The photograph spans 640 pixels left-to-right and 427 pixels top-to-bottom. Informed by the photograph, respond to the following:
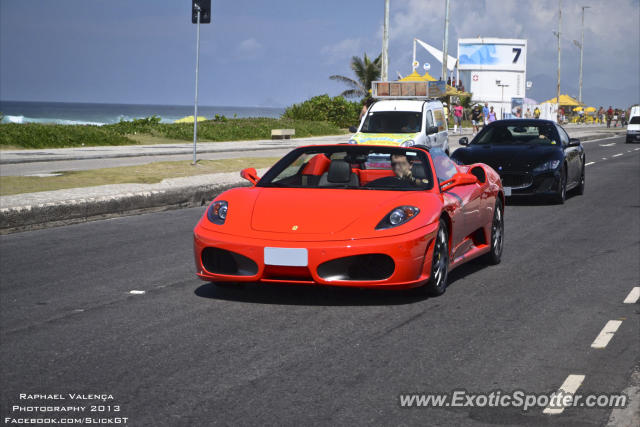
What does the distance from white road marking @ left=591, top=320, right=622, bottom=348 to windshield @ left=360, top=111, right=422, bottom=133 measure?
14703 mm

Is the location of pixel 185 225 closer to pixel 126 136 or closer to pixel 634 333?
pixel 634 333

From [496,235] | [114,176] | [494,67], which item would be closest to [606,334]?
[496,235]

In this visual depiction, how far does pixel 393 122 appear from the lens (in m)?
21.6

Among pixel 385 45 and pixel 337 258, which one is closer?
pixel 337 258

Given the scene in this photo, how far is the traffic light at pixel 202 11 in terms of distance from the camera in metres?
20.2

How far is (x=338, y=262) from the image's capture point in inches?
262

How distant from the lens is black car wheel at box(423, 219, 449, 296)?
7238 millimetres

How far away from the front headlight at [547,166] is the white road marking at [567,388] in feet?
33.3

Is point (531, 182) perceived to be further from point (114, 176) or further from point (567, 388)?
point (567, 388)

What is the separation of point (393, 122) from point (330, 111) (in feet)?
99.7

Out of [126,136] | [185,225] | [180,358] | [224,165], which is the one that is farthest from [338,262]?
[126,136]

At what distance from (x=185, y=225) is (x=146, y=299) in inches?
209

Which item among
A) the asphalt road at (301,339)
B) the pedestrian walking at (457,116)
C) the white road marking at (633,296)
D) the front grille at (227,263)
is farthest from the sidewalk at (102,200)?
the pedestrian walking at (457,116)

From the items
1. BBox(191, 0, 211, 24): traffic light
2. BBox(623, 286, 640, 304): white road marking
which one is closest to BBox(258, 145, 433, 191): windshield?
BBox(623, 286, 640, 304): white road marking
